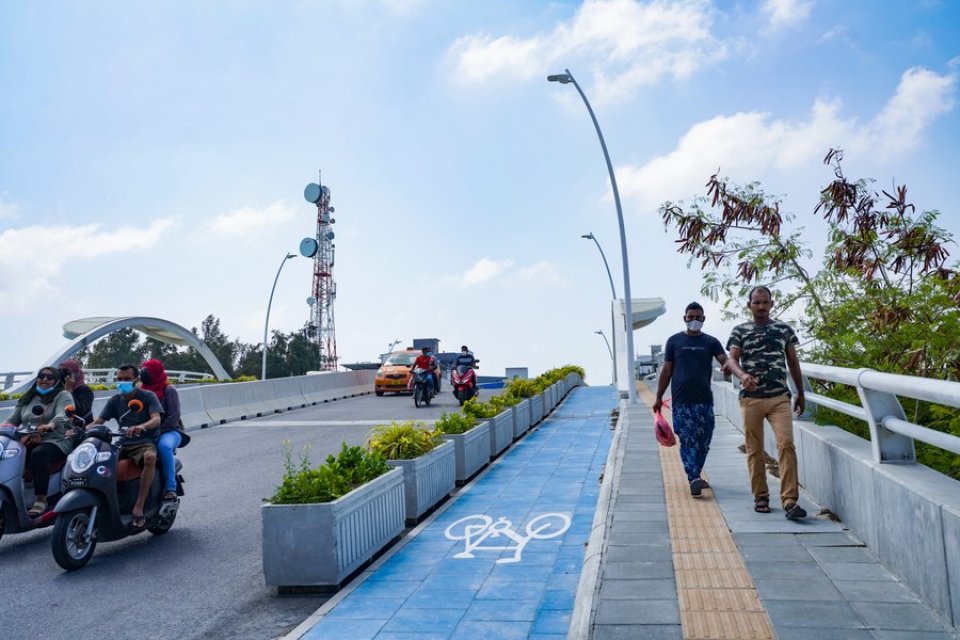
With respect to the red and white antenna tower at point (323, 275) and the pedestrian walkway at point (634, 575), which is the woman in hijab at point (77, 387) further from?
the red and white antenna tower at point (323, 275)

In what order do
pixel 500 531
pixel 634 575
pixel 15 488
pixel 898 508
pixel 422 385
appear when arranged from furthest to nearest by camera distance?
pixel 422 385, pixel 500 531, pixel 15 488, pixel 634 575, pixel 898 508

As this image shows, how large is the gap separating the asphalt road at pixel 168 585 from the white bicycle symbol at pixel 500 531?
6.71ft

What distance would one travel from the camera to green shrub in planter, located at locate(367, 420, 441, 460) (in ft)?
33.2

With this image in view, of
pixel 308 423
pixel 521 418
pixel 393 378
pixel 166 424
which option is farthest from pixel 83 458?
pixel 393 378

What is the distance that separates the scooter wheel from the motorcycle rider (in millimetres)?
474

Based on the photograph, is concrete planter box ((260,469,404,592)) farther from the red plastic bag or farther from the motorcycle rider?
the red plastic bag

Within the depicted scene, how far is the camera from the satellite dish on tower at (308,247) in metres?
81.1

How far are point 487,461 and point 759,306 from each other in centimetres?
832

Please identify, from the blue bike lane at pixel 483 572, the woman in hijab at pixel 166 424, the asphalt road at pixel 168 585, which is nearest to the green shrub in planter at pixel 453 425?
the blue bike lane at pixel 483 572

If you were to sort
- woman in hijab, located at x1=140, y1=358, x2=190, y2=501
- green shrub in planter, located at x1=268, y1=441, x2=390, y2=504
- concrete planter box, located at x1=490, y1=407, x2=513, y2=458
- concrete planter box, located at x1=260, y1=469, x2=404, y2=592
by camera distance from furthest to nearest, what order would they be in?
concrete planter box, located at x1=490, y1=407, x2=513, y2=458 < woman in hijab, located at x1=140, y1=358, x2=190, y2=501 < green shrub in planter, located at x1=268, y1=441, x2=390, y2=504 < concrete planter box, located at x1=260, y1=469, x2=404, y2=592

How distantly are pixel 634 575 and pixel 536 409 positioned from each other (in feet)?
55.5

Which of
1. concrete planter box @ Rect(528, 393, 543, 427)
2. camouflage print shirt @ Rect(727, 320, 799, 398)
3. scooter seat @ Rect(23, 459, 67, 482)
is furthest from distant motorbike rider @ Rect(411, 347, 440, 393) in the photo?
camouflage print shirt @ Rect(727, 320, 799, 398)

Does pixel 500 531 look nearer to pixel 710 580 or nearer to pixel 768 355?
pixel 768 355

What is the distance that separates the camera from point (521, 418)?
63.3 ft
